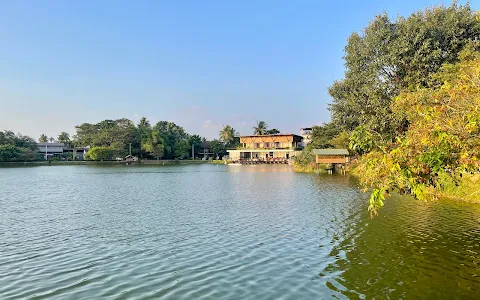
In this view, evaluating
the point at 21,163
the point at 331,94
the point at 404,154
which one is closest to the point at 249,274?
the point at 404,154

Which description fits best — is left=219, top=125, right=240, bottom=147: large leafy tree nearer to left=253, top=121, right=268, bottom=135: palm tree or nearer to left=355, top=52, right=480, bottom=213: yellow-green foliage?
left=253, top=121, right=268, bottom=135: palm tree

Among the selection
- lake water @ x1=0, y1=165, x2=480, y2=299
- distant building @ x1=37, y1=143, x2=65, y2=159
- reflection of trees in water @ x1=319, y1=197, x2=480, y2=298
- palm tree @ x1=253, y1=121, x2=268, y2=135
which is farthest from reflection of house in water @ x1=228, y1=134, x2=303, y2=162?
reflection of trees in water @ x1=319, y1=197, x2=480, y2=298

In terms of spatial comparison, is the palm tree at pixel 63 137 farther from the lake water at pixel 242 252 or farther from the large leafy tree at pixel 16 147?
the lake water at pixel 242 252

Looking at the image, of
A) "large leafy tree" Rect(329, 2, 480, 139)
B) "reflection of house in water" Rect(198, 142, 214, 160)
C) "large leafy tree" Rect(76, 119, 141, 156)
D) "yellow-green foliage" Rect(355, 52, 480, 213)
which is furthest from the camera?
"reflection of house in water" Rect(198, 142, 214, 160)

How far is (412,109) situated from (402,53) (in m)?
19.5

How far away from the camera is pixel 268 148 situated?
9519cm

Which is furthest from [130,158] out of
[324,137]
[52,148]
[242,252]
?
[242,252]

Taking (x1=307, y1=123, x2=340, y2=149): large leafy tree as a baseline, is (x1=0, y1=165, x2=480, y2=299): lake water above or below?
Result: below

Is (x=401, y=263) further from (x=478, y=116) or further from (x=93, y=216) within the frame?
(x=93, y=216)

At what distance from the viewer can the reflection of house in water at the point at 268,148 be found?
91562 millimetres

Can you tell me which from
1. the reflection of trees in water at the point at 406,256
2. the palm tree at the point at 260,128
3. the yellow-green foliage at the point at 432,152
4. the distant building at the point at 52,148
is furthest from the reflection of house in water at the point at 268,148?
the yellow-green foliage at the point at 432,152

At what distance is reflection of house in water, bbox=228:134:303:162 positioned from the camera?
91.6m

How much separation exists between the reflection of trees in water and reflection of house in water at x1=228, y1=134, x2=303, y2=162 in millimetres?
72623

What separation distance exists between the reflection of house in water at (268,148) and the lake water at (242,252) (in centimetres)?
7172
